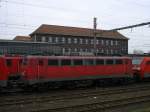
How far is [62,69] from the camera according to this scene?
23.7 metres

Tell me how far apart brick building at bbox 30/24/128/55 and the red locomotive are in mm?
54443

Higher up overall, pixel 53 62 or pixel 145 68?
pixel 53 62

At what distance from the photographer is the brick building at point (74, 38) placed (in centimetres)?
8600

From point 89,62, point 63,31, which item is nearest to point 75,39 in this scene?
point 63,31

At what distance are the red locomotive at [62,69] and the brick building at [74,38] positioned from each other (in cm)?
5444

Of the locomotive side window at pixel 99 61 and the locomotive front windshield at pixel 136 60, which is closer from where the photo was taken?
the locomotive side window at pixel 99 61

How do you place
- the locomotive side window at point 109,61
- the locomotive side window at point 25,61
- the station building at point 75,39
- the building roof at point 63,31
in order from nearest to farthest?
the locomotive side window at point 25,61, the locomotive side window at point 109,61, the station building at point 75,39, the building roof at point 63,31

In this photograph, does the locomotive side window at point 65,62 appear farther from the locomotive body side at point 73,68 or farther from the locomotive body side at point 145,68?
the locomotive body side at point 145,68

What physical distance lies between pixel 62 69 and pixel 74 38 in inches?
2703

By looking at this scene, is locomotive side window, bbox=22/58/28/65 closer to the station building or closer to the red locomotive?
the red locomotive

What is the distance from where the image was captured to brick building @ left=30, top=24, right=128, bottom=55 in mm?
86000

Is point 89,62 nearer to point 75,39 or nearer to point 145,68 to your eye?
point 145,68

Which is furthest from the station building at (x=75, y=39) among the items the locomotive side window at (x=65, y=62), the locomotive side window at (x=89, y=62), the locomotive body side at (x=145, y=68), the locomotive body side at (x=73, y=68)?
the locomotive side window at (x=65, y=62)

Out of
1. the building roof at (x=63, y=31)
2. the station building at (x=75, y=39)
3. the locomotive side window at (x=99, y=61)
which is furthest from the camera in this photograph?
the building roof at (x=63, y=31)
